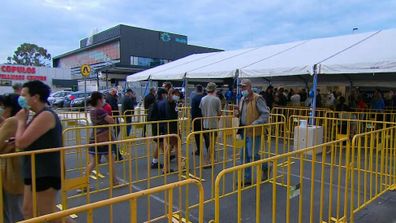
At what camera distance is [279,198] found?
5.01m

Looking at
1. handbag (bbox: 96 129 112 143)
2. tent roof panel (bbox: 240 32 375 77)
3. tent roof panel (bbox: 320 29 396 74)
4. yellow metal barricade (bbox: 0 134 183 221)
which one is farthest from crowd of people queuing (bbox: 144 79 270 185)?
tent roof panel (bbox: 320 29 396 74)

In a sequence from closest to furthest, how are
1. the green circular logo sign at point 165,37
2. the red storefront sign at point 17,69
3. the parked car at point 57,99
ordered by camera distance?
the parked car at point 57,99
the red storefront sign at point 17,69
the green circular logo sign at point 165,37

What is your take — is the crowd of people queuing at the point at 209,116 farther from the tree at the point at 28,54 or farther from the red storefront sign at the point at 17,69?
the tree at the point at 28,54

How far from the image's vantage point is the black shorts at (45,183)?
9.77ft

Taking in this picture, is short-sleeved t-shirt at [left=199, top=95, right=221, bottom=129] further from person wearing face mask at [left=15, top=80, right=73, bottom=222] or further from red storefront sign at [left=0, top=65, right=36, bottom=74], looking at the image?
red storefront sign at [left=0, top=65, right=36, bottom=74]

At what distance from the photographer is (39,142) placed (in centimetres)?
307

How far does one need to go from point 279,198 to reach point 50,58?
7699 cm

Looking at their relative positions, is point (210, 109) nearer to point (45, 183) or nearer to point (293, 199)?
point (293, 199)

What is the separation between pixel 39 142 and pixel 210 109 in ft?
14.9

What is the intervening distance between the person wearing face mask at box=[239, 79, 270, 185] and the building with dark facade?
3711 cm

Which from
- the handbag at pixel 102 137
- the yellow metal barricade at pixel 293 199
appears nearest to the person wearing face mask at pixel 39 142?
the yellow metal barricade at pixel 293 199

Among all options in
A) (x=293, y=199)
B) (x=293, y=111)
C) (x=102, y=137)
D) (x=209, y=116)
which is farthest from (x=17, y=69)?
(x=293, y=199)

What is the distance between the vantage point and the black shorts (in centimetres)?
298

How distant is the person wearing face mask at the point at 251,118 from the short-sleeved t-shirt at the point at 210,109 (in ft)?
4.82
